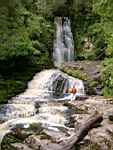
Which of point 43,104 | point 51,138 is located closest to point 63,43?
point 43,104

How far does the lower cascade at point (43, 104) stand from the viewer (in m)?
15.1

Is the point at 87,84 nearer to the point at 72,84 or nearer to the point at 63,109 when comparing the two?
the point at 72,84

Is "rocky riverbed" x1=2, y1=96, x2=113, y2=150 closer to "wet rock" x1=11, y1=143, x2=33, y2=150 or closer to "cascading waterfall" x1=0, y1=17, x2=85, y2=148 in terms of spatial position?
"wet rock" x1=11, y1=143, x2=33, y2=150

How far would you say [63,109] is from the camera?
1789 centimetres

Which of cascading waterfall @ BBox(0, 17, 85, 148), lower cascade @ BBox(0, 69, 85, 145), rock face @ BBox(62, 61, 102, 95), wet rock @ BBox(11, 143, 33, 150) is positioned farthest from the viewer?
rock face @ BBox(62, 61, 102, 95)

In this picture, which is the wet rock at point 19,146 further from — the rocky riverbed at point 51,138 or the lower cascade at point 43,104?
the lower cascade at point 43,104

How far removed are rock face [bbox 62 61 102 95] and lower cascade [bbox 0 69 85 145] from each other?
16.4 inches

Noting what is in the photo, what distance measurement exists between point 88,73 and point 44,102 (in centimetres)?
536

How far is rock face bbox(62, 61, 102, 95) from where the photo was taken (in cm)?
2211

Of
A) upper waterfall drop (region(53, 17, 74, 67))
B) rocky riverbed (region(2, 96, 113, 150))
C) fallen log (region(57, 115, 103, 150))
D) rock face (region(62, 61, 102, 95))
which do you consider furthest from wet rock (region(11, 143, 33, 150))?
upper waterfall drop (region(53, 17, 74, 67))

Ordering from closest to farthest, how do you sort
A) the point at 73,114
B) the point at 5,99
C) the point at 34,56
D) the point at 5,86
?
the point at 73,114 → the point at 5,99 → the point at 5,86 → the point at 34,56

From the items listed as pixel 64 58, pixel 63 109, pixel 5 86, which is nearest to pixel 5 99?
pixel 5 86

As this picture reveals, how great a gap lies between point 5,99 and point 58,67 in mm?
7799

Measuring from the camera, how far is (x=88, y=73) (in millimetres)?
23781
